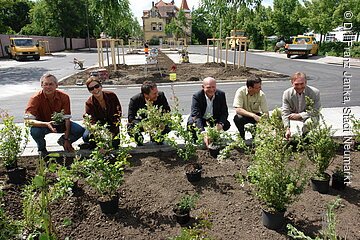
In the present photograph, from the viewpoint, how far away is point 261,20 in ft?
144

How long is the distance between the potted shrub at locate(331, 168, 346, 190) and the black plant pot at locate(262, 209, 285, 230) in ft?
3.46

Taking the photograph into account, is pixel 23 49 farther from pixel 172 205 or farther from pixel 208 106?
pixel 172 205

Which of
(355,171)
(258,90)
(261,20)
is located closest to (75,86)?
(258,90)

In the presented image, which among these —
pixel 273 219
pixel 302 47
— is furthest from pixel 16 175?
pixel 302 47

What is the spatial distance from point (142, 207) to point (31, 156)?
2.15 meters

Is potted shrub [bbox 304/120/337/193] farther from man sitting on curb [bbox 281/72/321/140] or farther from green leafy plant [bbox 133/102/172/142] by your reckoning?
green leafy plant [bbox 133/102/172/142]

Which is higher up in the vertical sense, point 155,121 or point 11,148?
point 155,121

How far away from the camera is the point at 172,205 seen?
3.00m

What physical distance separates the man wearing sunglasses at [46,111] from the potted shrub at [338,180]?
11.4 feet

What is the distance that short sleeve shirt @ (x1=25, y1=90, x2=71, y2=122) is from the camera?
13.6 feet

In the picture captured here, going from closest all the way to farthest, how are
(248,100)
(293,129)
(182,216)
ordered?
(182,216) → (248,100) → (293,129)

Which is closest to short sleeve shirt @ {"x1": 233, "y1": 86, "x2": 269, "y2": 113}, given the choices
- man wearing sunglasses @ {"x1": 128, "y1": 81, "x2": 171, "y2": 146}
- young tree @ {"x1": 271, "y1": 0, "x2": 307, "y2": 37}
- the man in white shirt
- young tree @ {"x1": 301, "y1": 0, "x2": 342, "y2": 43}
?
the man in white shirt

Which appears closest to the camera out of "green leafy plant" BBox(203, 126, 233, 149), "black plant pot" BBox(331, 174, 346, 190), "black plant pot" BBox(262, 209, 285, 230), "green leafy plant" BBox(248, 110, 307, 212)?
"green leafy plant" BBox(248, 110, 307, 212)

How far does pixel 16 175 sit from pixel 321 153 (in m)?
3.52
